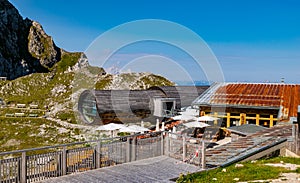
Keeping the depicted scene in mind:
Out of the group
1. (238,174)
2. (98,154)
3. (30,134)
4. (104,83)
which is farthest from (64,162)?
(104,83)

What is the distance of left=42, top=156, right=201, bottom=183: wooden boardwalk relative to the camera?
30.7ft

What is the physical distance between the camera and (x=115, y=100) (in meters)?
26.6

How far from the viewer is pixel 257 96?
21.2 m

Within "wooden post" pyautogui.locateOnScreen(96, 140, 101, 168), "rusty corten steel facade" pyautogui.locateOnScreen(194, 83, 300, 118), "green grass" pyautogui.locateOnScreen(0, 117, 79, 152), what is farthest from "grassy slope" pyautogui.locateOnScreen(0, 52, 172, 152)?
"wooden post" pyautogui.locateOnScreen(96, 140, 101, 168)

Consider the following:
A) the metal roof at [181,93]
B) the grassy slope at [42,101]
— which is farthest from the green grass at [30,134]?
the metal roof at [181,93]

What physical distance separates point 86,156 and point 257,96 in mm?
14275

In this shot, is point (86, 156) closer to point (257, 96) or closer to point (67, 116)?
point (257, 96)

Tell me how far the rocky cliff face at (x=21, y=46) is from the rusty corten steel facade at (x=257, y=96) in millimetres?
94017

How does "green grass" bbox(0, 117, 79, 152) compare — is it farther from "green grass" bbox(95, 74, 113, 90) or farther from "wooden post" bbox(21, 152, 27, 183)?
"wooden post" bbox(21, 152, 27, 183)

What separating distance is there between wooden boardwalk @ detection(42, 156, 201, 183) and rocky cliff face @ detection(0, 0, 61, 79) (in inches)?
4011

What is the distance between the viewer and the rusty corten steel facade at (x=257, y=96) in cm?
1984

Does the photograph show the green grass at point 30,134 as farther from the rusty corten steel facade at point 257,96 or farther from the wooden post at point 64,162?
the wooden post at point 64,162

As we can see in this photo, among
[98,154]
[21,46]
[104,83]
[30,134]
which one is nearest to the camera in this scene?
[98,154]

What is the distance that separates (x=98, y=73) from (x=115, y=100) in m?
29.2
